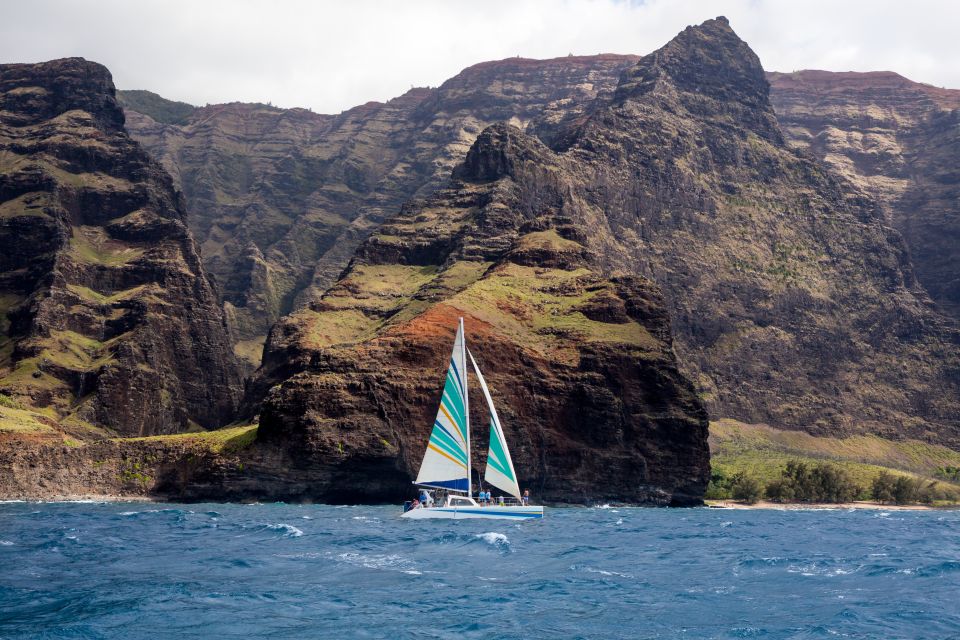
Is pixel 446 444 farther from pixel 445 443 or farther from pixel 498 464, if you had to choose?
pixel 498 464

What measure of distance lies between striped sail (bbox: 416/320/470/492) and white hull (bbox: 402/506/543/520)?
7.20ft

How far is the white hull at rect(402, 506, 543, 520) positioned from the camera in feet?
307

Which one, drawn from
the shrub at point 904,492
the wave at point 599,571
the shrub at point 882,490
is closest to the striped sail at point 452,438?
the wave at point 599,571

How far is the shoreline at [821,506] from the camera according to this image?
554 ft

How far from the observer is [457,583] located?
5138 centimetres

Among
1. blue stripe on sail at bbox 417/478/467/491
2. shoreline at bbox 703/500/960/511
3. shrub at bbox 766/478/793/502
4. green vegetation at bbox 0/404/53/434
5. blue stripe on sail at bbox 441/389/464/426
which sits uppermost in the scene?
blue stripe on sail at bbox 441/389/464/426

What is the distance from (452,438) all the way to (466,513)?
22.8 feet

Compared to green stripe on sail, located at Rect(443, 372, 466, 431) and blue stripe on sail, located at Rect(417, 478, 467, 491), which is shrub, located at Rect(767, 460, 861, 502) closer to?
blue stripe on sail, located at Rect(417, 478, 467, 491)

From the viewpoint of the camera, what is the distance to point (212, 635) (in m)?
37.8

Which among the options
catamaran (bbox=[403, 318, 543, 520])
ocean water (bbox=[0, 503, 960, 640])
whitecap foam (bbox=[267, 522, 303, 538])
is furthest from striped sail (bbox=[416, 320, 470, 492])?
whitecap foam (bbox=[267, 522, 303, 538])

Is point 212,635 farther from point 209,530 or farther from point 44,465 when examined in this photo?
point 44,465

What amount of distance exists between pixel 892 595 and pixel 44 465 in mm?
125131

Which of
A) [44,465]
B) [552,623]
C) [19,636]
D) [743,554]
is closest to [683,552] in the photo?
[743,554]

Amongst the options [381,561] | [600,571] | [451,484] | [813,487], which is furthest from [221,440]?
[600,571]
